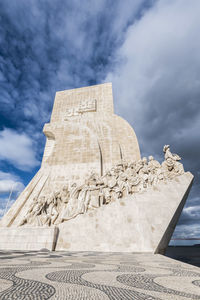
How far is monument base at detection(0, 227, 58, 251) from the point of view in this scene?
6.43 meters

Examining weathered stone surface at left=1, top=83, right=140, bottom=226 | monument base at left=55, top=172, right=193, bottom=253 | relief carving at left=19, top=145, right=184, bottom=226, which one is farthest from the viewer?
weathered stone surface at left=1, top=83, right=140, bottom=226

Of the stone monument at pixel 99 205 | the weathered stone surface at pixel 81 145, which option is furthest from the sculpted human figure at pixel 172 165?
the weathered stone surface at pixel 81 145

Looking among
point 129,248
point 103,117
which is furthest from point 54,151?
point 129,248

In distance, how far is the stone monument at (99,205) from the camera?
6.23m

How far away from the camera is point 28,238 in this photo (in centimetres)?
671

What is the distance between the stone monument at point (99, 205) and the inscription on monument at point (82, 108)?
14.8 ft

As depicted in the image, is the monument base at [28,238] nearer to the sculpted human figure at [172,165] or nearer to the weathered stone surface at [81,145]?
the weathered stone surface at [81,145]

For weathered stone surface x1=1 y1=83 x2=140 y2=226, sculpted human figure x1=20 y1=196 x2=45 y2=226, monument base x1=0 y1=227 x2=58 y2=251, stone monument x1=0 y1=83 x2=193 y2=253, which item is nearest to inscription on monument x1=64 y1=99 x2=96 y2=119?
weathered stone surface x1=1 y1=83 x2=140 y2=226

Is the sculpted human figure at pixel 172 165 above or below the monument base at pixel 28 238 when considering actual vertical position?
above

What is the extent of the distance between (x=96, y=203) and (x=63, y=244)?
6.53 feet

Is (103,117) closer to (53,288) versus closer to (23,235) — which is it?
(23,235)

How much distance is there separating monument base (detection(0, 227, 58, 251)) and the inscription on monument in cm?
1153

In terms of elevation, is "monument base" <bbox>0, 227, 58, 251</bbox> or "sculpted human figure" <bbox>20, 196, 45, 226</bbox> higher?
"sculpted human figure" <bbox>20, 196, 45, 226</bbox>

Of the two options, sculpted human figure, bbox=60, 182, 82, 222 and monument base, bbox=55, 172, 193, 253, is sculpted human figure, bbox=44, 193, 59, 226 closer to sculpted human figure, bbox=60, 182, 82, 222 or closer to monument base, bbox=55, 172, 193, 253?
sculpted human figure, bbox=60, 182, 82, 222
